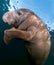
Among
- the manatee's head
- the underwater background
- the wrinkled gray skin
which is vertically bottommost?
the wrinkled gray skin

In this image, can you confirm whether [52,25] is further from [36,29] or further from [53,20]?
[36,29]

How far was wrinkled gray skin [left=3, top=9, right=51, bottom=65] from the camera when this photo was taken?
160cm

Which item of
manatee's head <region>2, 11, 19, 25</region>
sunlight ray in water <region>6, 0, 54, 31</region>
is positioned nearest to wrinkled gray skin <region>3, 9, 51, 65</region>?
manatee's head <region>2, 11, 19, 25</region>

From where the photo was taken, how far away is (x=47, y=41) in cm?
184

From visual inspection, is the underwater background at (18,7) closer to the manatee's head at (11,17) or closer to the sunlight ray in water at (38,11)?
the sunlight ray in water at (38,11)

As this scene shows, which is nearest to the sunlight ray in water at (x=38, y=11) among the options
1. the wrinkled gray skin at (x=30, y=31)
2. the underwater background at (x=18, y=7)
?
the underwater background at (x=18, y=7)

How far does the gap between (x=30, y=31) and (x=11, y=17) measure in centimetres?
23

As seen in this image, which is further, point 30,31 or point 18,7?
point 18,7

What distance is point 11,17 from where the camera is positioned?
1.64 metres

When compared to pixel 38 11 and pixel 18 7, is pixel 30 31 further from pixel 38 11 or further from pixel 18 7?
pixel 38 11

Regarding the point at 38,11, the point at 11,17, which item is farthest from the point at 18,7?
the point at 11,17

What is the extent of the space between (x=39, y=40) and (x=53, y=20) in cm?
1715

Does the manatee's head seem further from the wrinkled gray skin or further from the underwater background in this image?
the underwater background

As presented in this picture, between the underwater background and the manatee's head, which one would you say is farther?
the underwater background
